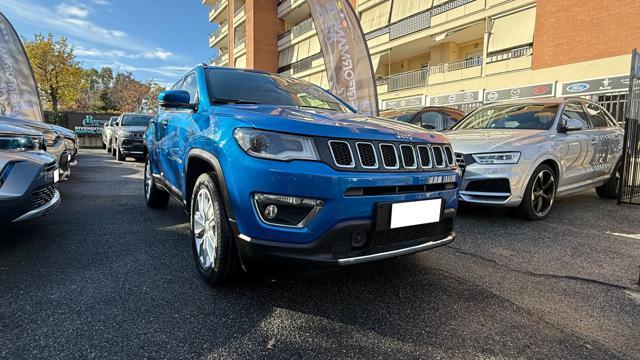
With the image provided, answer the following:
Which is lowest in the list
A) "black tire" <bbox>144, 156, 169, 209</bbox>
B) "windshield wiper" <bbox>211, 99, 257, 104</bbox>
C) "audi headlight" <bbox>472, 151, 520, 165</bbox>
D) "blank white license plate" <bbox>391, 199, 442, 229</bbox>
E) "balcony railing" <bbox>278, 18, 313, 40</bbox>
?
"black tire" <bbox>144, 156, 169, 209</bbox>

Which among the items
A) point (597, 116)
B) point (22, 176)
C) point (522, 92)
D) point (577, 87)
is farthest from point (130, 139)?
point (577, 87)

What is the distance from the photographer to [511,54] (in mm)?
14227

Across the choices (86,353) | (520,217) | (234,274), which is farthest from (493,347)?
(520,217)

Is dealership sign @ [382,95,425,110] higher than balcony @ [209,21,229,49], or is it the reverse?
balcony @ [209,21,229,49]

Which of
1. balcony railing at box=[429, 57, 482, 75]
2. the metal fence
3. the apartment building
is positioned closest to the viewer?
the metal fence

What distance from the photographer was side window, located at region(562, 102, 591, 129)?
15.4 ft

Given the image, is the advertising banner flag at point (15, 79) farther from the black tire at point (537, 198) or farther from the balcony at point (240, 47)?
the balcony at point (240, 47)

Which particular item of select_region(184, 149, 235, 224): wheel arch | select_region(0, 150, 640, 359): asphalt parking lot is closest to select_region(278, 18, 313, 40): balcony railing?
select_region(0, 150, 640, 359): asphalt parking lot

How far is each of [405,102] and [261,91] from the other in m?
17.0

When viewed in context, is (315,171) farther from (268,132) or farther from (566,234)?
(566,234)

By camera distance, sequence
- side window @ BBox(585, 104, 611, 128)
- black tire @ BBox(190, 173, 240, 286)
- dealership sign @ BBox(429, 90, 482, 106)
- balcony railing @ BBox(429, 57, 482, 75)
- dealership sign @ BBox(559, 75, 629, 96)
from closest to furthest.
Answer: black tire @ BBox(190, 173, 240, 286) → side window @ BBox(585, 104, 611, 128) → dealership sign @ BBox(559, 75, 629, 96) → dealership sign @ BBox(429, 90, 482, 106) → balcony railing @ BBox(429, 57, 482, 75)

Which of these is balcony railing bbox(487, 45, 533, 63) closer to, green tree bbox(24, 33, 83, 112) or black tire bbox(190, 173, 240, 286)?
black tire bbox(190, 173, 240, 286)

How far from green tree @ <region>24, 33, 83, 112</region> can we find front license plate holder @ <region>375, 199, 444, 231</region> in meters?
33.4

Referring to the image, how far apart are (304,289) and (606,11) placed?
563 inches
